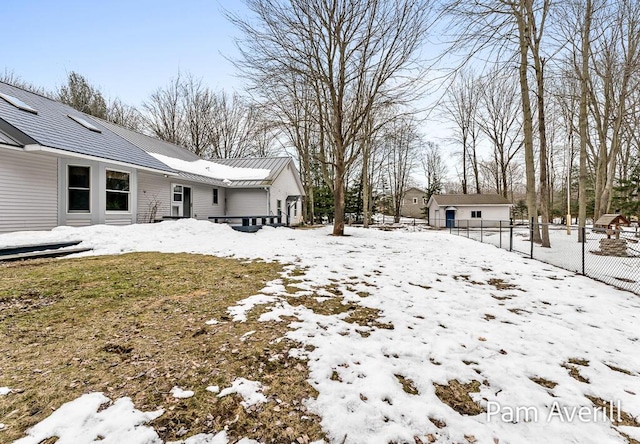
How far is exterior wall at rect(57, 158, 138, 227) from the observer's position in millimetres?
9000

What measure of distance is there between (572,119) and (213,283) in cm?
2748

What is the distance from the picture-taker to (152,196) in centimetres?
1262

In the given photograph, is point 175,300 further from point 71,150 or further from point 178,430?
point 71,150

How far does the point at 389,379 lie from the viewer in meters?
2.32

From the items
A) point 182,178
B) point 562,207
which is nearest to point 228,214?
point 182,178

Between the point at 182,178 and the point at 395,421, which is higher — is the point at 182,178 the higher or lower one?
the higher one

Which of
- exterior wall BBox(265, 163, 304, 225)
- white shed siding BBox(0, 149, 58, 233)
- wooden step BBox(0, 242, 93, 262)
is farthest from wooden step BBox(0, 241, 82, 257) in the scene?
exterior wall BBox(265, 163, 304, 225)

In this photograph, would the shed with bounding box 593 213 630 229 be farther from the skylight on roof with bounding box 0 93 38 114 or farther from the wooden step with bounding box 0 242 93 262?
the skylight on roof with bounding box 0 93 38 114

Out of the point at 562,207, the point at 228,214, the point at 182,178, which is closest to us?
the point at 182,178

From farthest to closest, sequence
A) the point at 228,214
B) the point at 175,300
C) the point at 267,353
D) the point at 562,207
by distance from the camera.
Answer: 1. the point at 562,207
2. the point at 228,214
3. the point at 175,300
4. the point at 267,353

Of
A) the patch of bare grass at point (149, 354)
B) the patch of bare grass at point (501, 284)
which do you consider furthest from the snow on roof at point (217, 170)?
the patch of bare grass at point (501, 284)

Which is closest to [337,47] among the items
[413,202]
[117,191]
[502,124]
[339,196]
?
[339,196]

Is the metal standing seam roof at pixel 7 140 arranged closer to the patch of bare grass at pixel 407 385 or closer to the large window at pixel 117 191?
the large window at pixel 117 191

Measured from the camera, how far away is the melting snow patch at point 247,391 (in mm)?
2031
